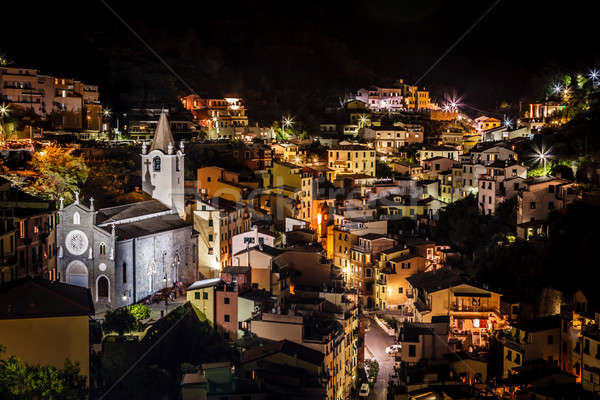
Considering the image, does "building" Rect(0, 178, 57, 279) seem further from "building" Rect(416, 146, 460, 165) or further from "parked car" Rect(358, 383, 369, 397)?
"building" Rect(416, 146, 460, 165)

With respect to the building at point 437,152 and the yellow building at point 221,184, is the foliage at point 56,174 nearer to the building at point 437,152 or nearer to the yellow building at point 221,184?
the yellow building at point 221,184

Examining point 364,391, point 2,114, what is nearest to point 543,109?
point 364,391

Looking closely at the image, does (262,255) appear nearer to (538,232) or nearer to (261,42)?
(538,232)

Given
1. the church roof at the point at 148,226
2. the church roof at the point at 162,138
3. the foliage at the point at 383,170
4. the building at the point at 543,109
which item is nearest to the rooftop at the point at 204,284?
the church roof at the point at 148,226

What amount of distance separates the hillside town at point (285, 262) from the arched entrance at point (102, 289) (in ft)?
0.29

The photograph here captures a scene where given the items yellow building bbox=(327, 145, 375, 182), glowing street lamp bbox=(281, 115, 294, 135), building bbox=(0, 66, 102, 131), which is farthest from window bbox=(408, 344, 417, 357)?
glowing street lamp bbox=(281, 115, 294, 135)

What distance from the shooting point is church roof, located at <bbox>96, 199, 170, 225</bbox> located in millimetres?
29209

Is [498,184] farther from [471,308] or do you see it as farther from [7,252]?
[7,252]

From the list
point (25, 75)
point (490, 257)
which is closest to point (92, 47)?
point (25, 75)

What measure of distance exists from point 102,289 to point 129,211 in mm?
3782

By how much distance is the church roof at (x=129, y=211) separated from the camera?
29.2 metres

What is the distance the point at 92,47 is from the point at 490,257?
44788 mm

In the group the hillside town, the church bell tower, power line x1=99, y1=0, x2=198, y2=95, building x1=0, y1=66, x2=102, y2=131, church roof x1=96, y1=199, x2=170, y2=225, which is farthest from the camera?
power line x1=99, y1=0, x2=198, y2=95

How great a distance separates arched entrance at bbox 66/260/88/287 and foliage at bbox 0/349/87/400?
890 centimetres
